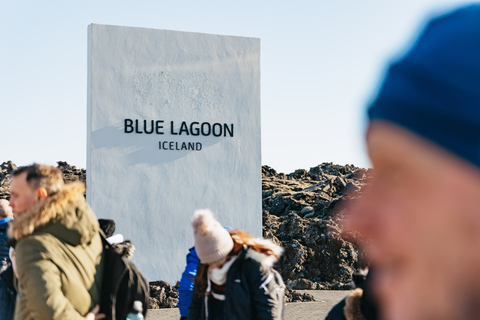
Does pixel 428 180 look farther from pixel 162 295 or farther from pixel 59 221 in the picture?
pixel 162 295

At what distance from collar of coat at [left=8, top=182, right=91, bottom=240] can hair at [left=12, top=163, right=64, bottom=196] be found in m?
0.07

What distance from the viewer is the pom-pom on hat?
4410 mm

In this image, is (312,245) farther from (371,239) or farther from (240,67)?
(371,239)

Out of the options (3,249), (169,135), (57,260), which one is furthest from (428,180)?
(169,135)

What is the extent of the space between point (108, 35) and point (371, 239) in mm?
12431

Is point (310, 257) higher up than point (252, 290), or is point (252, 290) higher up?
point (252, 290)

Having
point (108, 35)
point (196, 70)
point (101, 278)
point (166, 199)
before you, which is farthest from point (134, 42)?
point (101, 278)

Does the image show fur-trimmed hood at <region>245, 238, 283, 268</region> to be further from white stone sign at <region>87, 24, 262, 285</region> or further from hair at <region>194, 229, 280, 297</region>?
white stone sign at <region>87, 24, 262, 285</region>

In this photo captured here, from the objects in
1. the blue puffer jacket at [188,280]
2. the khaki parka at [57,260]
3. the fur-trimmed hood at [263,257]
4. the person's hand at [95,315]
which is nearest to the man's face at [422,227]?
the khaki parka at [57,260]

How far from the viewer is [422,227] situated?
0.41m

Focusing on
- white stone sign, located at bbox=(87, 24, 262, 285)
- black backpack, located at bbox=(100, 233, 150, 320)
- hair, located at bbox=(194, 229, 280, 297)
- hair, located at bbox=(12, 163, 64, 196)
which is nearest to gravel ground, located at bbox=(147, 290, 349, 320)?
white stone sign, located at bbox=(87, 24, 262, 285)

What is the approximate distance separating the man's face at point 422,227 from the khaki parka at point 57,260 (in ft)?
9.66

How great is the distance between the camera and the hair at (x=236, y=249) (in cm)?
452

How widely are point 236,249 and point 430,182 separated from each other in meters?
4.18
